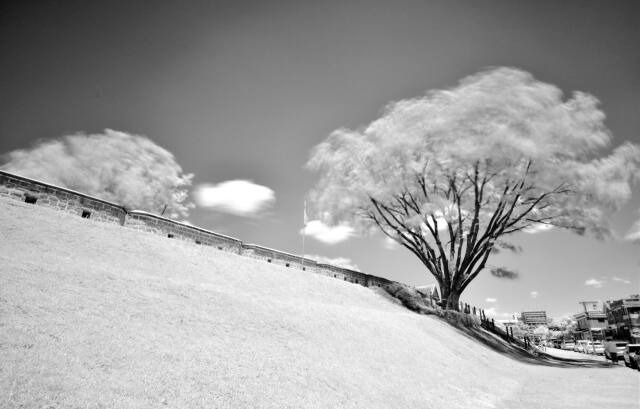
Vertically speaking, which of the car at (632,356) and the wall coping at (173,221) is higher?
the wall coping at (173,221)

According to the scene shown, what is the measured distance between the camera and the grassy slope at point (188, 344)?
14.0 feet

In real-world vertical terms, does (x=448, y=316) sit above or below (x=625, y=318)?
above

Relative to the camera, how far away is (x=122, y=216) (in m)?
13.9

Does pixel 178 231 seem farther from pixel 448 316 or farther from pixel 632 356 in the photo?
pixel 632 356

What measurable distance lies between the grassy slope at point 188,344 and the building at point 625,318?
90481mm

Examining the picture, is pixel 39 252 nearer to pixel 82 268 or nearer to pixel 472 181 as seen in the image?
pixel 82 268

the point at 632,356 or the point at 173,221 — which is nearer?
the point at 173,221

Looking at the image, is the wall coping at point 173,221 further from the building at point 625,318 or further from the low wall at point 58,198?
the building at point 625,318

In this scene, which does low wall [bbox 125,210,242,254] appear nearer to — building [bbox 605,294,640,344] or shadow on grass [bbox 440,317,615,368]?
shadow on grass [bbox 440,317,615,368]

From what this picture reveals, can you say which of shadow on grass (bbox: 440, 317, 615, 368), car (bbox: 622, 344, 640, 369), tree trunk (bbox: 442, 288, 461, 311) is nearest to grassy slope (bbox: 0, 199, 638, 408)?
shadow on grass (bbox: 440, 317, 615, 368)

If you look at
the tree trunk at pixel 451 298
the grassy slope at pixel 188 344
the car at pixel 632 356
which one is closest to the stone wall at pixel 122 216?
the grassy slope at pixel 188 344

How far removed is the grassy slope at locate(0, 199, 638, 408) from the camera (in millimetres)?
4270

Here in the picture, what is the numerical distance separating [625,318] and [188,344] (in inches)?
4329

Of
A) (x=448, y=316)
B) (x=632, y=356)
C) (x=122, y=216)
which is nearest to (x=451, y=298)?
(x=448, y=316)
